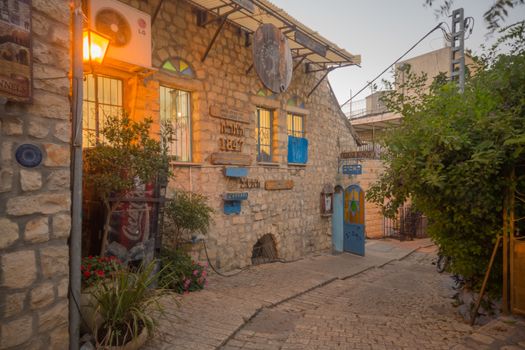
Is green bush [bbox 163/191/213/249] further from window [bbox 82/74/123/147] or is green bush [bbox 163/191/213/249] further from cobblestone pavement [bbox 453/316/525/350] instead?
cobblestone pavement [bbox 453/316/525/350]

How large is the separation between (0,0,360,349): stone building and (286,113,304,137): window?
0.10 feet

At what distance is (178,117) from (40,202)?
4268mm

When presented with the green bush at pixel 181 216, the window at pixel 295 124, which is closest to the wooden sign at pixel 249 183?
the green bush at pixel 181 216

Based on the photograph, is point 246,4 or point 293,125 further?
point 293,125

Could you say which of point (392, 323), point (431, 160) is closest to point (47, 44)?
point (431, 160)

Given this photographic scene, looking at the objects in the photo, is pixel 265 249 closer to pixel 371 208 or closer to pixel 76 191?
pixel 76 191

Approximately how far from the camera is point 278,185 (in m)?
8.72

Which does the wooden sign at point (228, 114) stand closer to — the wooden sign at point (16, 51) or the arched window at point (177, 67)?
the arched window at point (177, 67)

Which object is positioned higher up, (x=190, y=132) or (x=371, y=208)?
(x=190, y=132)

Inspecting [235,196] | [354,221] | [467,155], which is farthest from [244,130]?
[354,221]

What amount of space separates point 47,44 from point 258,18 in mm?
5414

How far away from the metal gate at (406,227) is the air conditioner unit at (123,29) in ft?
39.2

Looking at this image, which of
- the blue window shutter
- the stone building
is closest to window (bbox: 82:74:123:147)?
the stone building

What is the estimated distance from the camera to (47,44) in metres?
2.68
